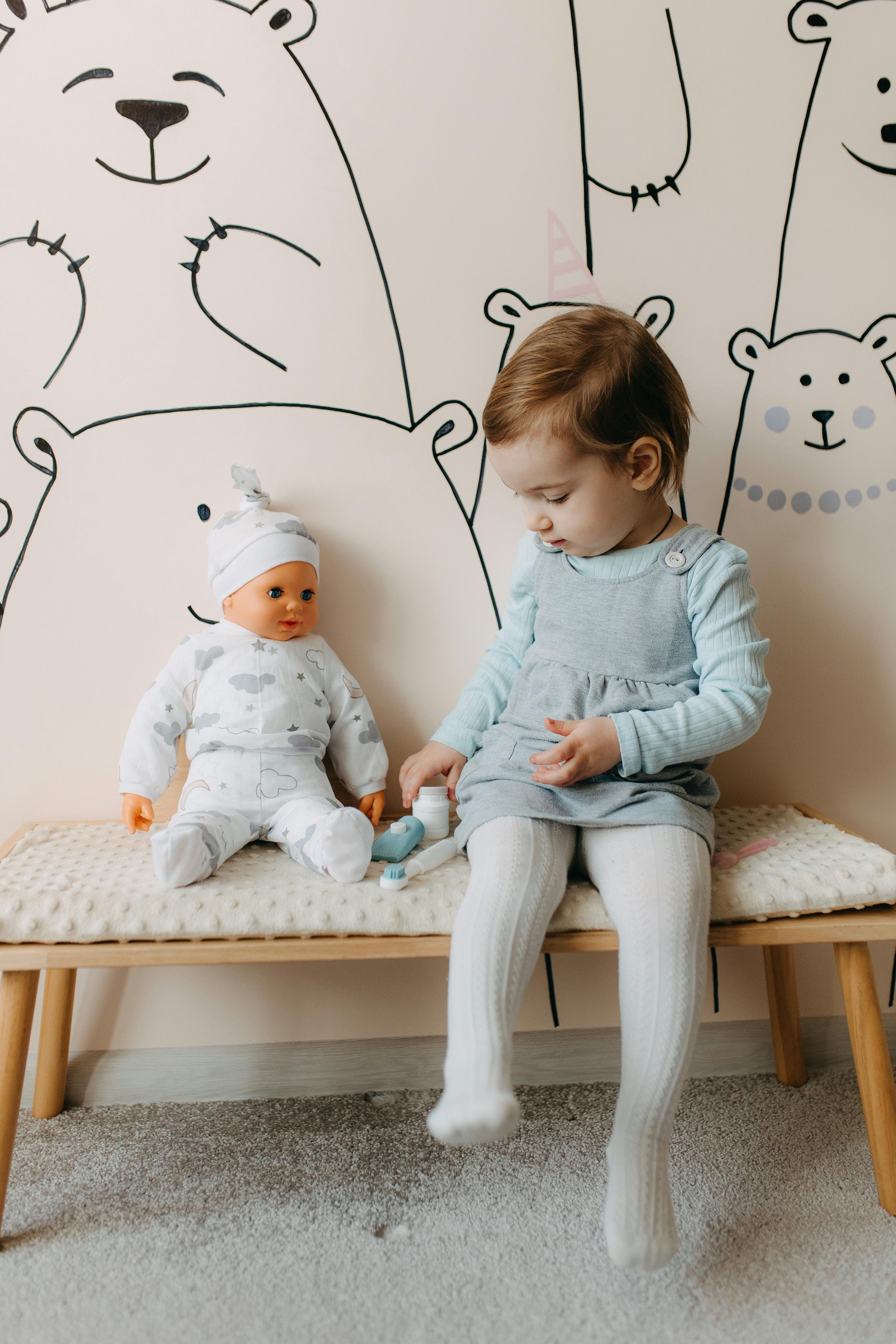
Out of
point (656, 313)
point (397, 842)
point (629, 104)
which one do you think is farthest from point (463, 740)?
point (629, 104)

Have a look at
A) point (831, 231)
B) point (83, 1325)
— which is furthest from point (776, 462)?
point (83, 1325)

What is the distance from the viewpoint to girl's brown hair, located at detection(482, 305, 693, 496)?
916mm

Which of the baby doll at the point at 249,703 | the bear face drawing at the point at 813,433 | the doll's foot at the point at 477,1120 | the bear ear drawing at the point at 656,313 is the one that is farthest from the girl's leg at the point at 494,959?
the bear ear drawing at the point at 656,313

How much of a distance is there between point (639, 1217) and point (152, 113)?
50.6 inches

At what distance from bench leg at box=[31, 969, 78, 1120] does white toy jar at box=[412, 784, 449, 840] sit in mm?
477

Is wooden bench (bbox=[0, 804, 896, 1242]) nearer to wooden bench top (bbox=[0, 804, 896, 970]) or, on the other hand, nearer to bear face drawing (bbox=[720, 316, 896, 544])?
wooden bench top (bbox=[0, 804, 896, 970])

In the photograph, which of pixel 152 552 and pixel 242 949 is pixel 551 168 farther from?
pixel 242 949

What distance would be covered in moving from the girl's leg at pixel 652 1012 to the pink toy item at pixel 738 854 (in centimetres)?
6

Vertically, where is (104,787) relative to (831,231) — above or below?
→ below

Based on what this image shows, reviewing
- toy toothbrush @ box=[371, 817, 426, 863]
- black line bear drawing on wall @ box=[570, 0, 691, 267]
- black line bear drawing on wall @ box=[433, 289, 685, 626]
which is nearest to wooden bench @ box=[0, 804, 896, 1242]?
toy toothbrush @ box=[371, 817, 426, 863]

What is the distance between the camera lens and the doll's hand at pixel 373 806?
108 cm

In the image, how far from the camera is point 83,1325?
0.77 m

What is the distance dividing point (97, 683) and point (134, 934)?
0.39 m

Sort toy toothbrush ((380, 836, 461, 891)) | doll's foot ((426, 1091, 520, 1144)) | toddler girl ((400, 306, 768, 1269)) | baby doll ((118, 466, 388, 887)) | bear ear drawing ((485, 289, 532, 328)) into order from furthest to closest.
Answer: bear ear drawing ((485, 289, 532, 328)) < baby doll ((118, 466, 388, 887)) < toy toothbrush ((380, 836, 461, 891)) < toddler girl ((400, 306, 768, 1269)) < doll's foot ((426, 1091, 520, 1144))
